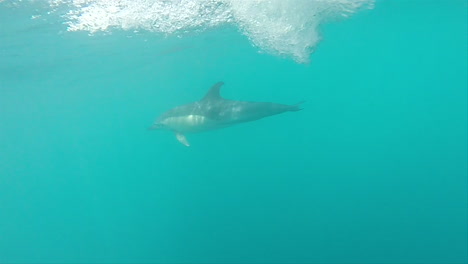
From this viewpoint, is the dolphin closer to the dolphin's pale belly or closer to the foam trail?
the dolphin's pale belly

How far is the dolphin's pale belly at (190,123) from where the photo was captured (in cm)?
1352

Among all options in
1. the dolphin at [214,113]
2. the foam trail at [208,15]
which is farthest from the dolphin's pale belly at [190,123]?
the foam trail at [208,15]

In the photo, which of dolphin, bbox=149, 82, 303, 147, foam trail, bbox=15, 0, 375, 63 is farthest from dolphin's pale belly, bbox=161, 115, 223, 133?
foam trail, bbox=15, 0, 375, 63

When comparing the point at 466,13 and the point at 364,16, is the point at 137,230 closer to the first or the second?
the point at 364,16

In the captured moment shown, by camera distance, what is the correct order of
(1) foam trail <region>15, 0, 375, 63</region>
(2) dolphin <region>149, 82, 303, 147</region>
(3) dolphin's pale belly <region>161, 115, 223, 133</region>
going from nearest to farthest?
1. (2) dolphin <region>149, 82, 303, 147</region>
2. (3) dolphin's pale belly <region>161, 115, 223, 133</region>
3. (1) foam trail <region>15, 0, 375, 63</region>

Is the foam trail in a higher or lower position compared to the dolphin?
higher

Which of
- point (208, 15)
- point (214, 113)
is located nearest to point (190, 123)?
point (214, 113)

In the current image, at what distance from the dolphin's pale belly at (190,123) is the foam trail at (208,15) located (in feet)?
15.2

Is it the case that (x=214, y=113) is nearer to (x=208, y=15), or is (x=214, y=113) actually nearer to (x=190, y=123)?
(x=190, y=123)

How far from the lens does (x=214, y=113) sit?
13.0 m

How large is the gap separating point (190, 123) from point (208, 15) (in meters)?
7.18

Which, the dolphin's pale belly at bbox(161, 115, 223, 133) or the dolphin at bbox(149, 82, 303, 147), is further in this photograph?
the dolphin's pale belly at bbox(161, 115, 223, 133)

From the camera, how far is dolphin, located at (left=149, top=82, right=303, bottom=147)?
12.1 metres

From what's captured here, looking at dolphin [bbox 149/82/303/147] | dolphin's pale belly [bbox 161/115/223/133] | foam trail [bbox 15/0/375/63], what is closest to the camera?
dolphin [bbox 149/82/303/147]
